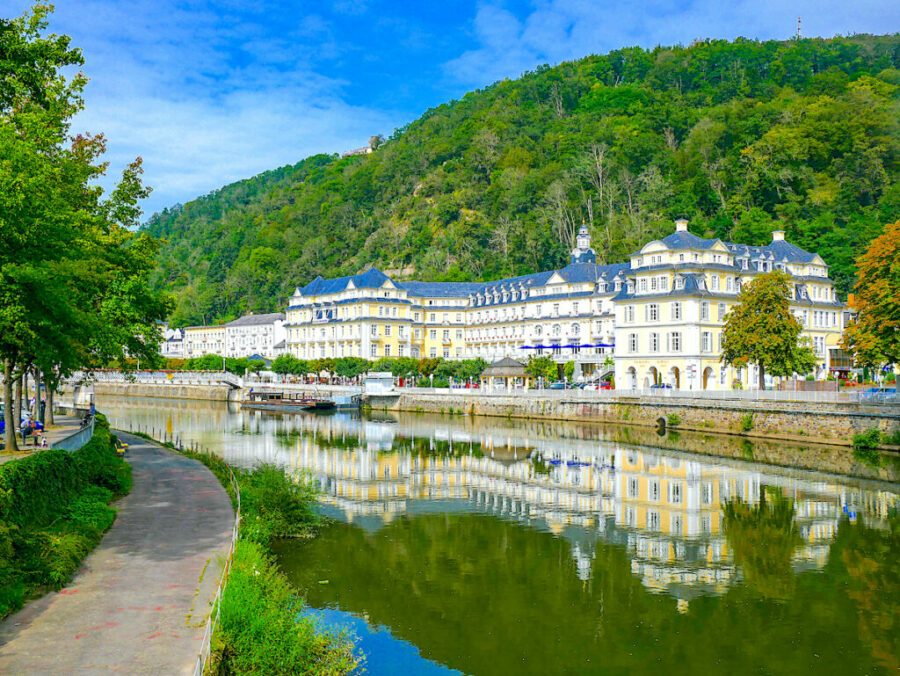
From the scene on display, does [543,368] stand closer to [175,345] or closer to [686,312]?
[686,312]

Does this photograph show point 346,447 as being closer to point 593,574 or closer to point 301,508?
point 301,508

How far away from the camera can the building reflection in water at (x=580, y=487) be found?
2152cm

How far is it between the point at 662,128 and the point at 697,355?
75771mm

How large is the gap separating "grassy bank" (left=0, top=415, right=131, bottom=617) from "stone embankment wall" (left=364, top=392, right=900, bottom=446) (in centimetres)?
3515

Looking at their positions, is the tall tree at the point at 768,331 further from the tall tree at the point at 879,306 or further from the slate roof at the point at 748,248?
the slate roof at the point at 748,248

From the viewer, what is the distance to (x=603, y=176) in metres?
116

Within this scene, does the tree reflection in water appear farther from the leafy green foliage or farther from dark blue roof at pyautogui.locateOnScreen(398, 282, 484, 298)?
dark blue roof at pyautogui.locateOnScreen(398, 282, 484, 298)

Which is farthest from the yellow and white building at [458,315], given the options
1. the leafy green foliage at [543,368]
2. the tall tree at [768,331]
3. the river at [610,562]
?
the river at [610,562]

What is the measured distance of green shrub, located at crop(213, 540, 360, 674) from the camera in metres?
11.7

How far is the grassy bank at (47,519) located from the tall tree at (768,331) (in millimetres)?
38162

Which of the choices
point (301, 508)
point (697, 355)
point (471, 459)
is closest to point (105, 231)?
point (301, 508)

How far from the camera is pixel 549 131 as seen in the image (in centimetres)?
13788

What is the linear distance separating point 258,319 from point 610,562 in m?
113

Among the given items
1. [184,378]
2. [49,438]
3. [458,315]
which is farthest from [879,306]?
[184,378]
